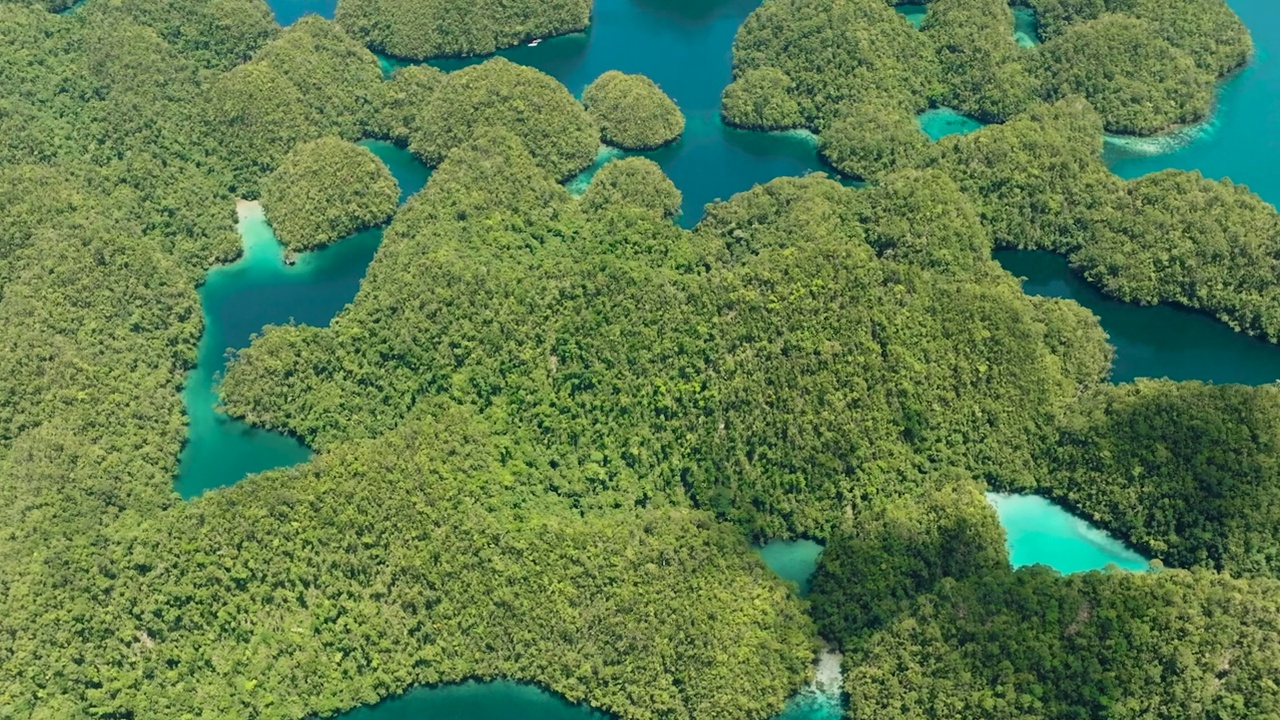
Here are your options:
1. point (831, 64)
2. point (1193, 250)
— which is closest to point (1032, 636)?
point (1193, 250)

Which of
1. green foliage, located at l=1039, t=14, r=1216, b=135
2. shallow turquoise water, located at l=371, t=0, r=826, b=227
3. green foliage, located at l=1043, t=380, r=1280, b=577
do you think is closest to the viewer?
green foliage, located at l=1043, t=380, r=1280, b=577

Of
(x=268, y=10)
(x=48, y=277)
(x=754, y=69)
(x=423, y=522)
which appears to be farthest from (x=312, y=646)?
(x=268, y=10)

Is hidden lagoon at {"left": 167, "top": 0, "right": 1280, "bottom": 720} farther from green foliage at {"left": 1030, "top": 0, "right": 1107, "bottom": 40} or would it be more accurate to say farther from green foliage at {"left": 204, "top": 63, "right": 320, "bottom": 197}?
green foliage at {"left": 204, "top": 63, "right": 320, "bottom": 197}

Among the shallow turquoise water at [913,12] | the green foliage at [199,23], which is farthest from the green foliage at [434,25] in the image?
the shallow turquoise water at [913,12]

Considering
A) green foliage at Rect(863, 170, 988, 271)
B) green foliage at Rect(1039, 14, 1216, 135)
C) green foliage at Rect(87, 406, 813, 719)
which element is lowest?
green foliage at Rect(87, 406, 813, 719)

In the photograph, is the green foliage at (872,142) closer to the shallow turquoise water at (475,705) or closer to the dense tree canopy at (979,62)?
the dense tree canopy at (979,62)

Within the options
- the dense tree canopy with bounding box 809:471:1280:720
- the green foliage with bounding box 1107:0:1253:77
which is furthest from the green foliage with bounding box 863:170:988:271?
the green foliage with bounding box 1107:0:1253:77
